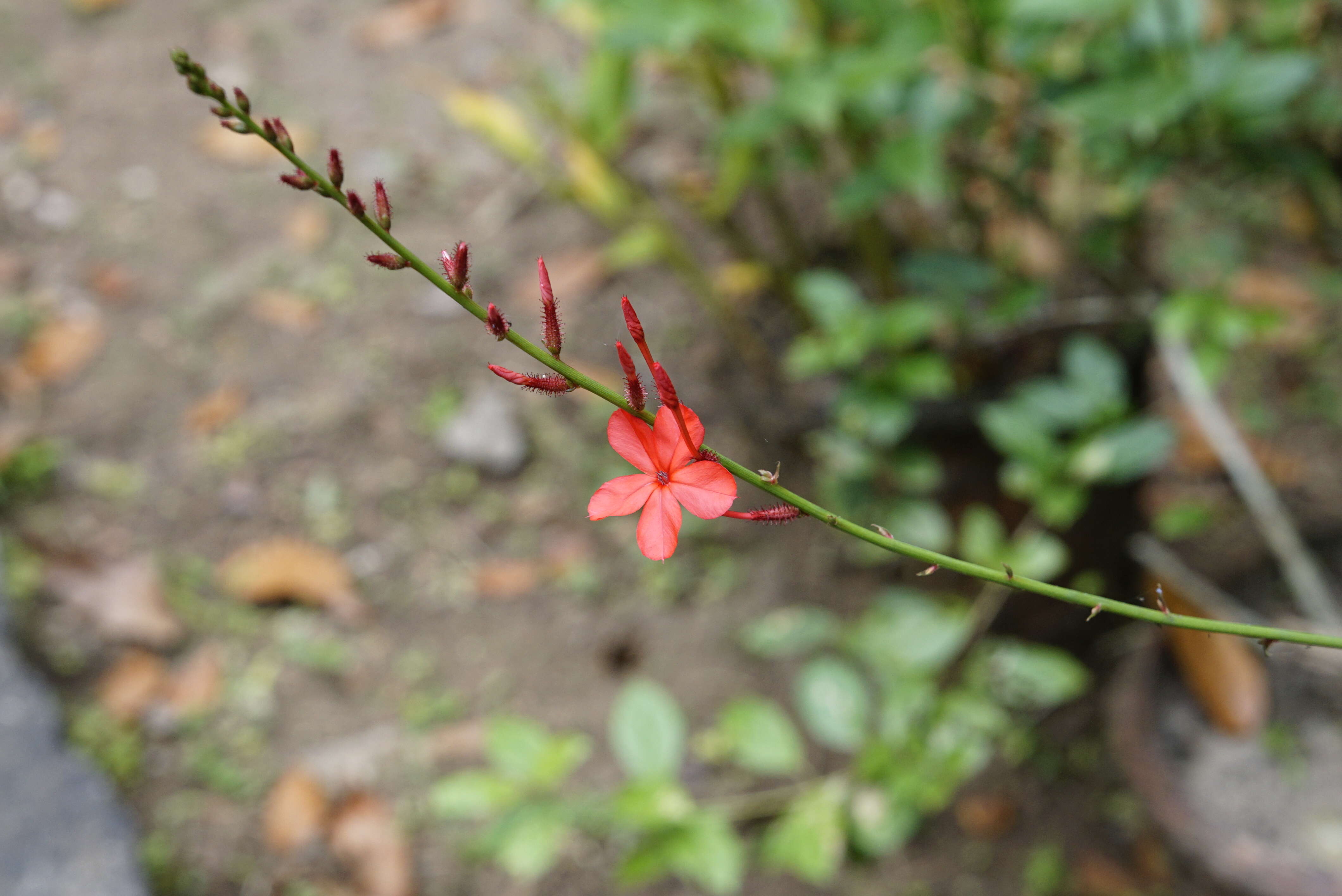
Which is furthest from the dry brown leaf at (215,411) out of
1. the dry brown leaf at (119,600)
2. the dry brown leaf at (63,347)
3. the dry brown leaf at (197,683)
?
the dry brown leaf at (197,683)

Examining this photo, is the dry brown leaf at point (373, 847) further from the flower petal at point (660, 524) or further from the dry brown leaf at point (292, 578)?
the flower petal at point (660, 524)

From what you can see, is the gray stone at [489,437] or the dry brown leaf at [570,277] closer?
the gray stone at [489,437]

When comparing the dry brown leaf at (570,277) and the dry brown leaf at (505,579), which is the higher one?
the dry brown leaf at (570,277)

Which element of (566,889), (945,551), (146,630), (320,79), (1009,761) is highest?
(320,79)

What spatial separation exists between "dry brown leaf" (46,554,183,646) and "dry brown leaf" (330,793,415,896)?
532 millimetres

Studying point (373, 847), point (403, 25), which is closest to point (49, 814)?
point (373, 847)

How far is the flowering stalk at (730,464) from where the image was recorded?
51 cm

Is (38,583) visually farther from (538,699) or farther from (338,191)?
(338,191)

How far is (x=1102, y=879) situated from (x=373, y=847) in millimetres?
1383

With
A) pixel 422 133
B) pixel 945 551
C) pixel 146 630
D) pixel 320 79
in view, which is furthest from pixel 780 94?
pixel 320 79

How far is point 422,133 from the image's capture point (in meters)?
3.08

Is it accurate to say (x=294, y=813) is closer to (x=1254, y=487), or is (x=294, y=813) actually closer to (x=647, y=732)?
(x=647, y=732)

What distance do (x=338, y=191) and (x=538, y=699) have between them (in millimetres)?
1780

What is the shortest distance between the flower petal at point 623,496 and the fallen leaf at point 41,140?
10.5 ft
